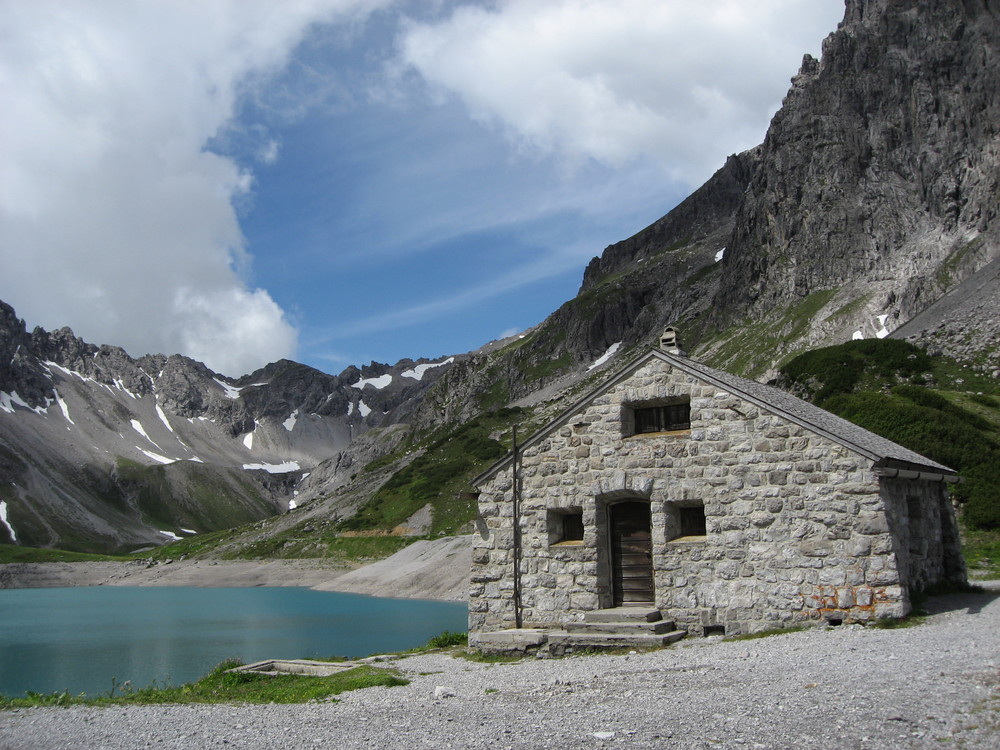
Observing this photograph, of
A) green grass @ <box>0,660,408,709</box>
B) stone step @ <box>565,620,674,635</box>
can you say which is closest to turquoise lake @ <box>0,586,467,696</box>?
green grass @ <box>0,660,408,709</box>

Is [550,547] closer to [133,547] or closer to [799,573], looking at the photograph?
[799,573]

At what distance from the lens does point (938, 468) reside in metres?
20.0

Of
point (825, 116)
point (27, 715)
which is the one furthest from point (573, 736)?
point (825, 116)

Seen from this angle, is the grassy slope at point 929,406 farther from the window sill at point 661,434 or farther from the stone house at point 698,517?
the window sill at point 661,434

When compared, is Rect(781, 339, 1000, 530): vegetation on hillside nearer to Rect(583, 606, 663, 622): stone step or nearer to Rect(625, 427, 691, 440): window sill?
Rect(625, 427, 691, 440): window sill

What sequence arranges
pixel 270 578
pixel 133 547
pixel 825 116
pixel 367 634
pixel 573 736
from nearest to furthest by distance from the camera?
pixel 573 736 → pixel 367 634 → pixel 270 578 → pixel 825 116 → pixel 133 547

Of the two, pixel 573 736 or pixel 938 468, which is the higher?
pixel 938 468

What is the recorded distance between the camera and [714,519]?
1809 cm

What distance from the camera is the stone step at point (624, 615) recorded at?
58.9 ft

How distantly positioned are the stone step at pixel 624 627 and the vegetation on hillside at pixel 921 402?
21295 mm

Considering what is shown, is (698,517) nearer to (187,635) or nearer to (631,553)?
(631,553)

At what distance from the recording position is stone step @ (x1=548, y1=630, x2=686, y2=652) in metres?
17.0

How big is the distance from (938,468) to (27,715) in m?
20.3

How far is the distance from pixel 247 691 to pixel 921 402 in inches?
1560
